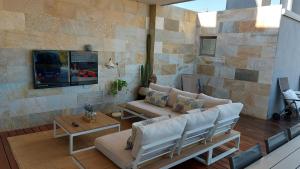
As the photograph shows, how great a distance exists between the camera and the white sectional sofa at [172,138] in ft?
7.43

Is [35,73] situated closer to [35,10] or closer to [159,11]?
[35,10]

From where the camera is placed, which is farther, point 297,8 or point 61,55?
point 297,8

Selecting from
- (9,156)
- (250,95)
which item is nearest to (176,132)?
(9,156)

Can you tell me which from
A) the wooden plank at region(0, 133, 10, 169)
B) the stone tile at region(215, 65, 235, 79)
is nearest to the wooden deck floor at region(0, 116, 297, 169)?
the wooden plank at region(0, 133, 10, 169)

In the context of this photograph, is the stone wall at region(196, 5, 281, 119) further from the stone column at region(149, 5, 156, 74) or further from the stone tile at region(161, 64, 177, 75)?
the stone column at region(149, 5, 156, 74)

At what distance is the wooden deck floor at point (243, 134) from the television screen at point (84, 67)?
1.11 m

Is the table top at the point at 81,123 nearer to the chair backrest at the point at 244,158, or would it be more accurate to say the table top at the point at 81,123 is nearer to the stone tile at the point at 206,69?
the chair backrest at the point at 244,158

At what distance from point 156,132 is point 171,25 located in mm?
4379

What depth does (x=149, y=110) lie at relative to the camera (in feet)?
14.2

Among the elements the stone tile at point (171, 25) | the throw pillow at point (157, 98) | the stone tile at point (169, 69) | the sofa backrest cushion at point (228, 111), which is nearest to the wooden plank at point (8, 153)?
the throw pillow at point (157, 98)

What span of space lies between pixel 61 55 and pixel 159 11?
9.04 ft

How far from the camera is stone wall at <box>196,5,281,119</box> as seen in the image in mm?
5184

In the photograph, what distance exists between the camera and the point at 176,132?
246 cm

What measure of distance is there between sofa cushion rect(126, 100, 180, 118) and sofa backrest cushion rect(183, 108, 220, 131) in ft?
4.01
